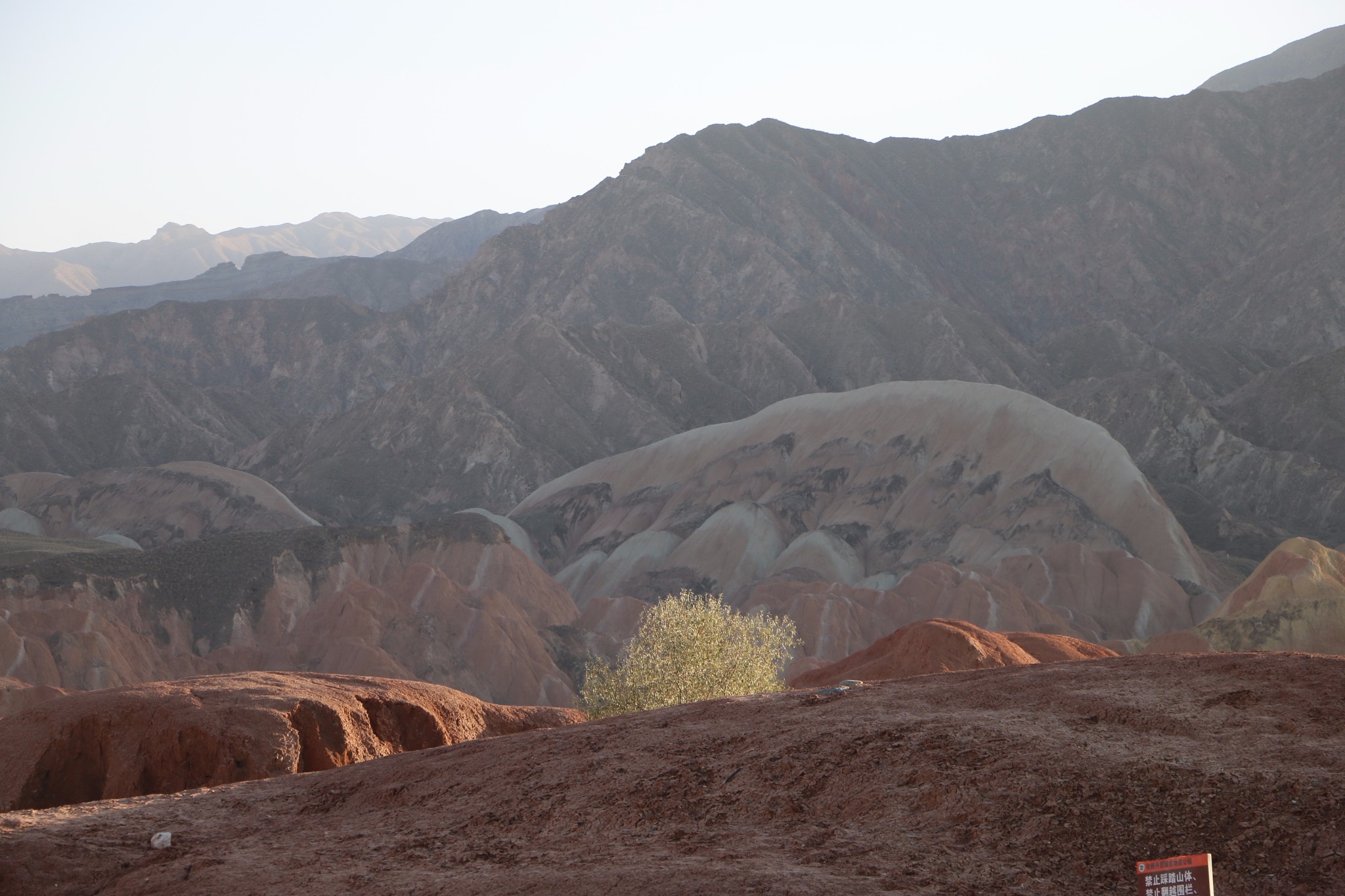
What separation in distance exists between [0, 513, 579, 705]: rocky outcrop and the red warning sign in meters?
44.3

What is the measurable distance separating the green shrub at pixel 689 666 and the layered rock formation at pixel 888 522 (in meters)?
24.6

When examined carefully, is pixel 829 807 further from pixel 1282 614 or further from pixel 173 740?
pixel 1282 614

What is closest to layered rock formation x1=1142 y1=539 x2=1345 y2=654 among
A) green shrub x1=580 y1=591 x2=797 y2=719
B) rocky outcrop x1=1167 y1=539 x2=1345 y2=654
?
rocky outcrop x1=1167 y1=539 x2=1345 y2=654

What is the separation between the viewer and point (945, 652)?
33219 millimetres

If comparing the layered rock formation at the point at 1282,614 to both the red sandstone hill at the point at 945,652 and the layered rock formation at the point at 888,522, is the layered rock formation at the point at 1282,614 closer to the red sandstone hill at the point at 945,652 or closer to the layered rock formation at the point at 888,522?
the layered rock formation at the point at 888,522

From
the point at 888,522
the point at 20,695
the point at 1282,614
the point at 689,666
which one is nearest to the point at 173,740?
the point at 689,666

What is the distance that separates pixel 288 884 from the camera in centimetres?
1104

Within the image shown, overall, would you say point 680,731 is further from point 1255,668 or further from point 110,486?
point 110,486

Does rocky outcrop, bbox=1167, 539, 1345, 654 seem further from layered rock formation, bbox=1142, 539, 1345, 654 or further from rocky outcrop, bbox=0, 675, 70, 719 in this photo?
rocky outcrop, bbox=0, 675, 70, 719

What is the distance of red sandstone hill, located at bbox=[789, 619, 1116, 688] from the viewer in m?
33.1

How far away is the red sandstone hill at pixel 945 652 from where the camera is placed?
108ft

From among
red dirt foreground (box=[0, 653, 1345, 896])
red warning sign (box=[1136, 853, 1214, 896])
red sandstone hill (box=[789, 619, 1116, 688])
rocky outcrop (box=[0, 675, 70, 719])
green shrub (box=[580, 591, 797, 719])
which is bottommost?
red sandstone hill (box=[789, 619, 1116, 688])

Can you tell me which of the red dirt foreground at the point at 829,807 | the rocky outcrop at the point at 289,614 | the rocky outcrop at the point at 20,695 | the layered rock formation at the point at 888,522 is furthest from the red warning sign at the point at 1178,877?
the layered rock formation at the point at 888,522

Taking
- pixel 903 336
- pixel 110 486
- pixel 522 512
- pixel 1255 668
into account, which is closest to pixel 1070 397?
pixel 903 336
